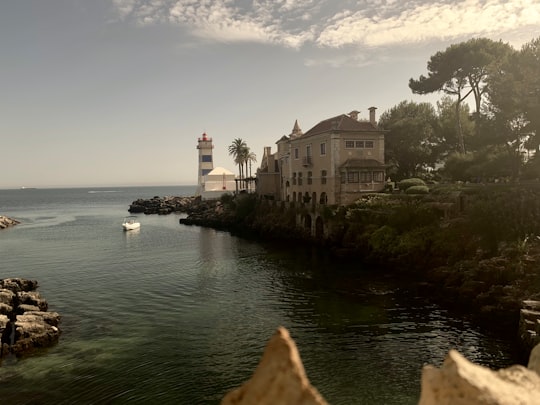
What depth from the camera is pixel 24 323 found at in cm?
2336

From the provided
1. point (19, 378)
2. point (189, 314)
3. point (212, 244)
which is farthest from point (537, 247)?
point (212, 244)

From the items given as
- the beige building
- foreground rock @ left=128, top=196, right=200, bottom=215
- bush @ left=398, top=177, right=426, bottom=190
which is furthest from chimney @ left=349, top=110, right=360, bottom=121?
foreground rock @ left=128, top=196, right=200, bottom=215

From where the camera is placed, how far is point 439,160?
7188cm

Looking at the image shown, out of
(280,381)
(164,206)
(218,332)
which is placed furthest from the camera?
(164,206)

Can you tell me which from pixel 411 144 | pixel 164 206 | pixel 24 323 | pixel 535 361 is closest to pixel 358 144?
pixel 411 144

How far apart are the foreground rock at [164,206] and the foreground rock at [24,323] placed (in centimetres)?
8694

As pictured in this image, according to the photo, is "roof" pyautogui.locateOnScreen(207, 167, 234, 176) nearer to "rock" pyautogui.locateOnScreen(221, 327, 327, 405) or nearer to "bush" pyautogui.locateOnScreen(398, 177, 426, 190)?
"bush" pyautogui.locateOnScreen(398, 177, 426, 190)

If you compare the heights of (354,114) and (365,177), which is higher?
(354,114)

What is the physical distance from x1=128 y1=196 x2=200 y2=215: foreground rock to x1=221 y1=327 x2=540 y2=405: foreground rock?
112715 mm

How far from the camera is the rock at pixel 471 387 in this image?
4.81m

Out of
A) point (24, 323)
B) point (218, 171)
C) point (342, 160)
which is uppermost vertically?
point (218, 171)

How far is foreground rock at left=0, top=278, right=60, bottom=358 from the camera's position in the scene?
2169cm

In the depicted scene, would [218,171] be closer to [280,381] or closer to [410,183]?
[410,183]

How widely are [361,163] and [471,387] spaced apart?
5005cm
